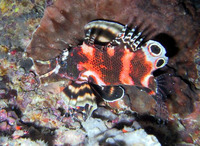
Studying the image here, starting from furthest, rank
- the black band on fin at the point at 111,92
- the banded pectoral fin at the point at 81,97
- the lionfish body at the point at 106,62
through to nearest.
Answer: the black band on fin at the point at 111,92, the banded pectoral fin at the point at 81,97, the lionfish body at the point at 106,62

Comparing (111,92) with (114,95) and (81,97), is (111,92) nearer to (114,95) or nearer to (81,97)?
(114,95)

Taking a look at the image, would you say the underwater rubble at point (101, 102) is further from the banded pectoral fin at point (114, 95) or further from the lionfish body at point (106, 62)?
the lionfish body at point (106, 62)

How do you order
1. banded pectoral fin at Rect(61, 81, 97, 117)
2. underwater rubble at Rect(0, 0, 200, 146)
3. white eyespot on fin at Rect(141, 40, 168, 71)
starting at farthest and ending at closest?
1. banded pectoral fin at Rect(61, 81, 97, 117)
2. underwater rubble at Rect(0, 0, 200, 146)
3. white eyespot on fin at Rect(141, 40, 168, 71)

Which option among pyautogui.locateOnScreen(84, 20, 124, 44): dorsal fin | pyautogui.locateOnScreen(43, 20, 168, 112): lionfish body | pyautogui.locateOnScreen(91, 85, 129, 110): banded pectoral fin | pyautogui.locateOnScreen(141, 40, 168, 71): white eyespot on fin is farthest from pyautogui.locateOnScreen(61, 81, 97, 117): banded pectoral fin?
pyautogui.locateOnScreen(141, 40, 168, 71): white eyespot on fin

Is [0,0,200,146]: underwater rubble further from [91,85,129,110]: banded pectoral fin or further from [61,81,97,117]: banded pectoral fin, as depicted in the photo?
[61,81,97,117]: banded pectoral fin

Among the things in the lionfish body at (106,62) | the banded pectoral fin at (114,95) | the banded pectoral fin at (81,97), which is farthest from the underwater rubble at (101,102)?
the lionfish body at (106,62)
